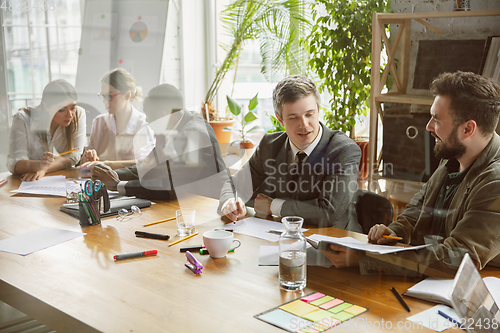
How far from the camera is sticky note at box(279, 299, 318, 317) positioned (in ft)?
3.10

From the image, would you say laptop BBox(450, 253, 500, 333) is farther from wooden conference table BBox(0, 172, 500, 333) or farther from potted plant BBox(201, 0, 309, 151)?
potted plant BBox(201, 0, 309, 151)

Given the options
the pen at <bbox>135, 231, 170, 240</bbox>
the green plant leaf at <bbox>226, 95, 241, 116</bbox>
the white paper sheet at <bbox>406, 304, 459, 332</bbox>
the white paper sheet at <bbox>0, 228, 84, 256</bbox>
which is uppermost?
the green plant leaf at <bbox>226, 95, 241, 116</bbox>

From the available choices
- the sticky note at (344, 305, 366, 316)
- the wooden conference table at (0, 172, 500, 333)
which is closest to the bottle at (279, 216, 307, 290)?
the wooden conference table at (0, 172, 500, 333)

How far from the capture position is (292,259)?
1.08m

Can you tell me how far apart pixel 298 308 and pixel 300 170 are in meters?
0.99

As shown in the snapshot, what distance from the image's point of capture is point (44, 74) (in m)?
2.65

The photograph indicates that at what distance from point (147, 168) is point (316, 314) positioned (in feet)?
5.17

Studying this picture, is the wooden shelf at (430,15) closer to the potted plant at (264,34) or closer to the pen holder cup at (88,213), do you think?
the potted plant at (264,34)

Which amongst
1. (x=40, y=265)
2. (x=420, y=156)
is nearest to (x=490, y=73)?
(x=420, y=156)

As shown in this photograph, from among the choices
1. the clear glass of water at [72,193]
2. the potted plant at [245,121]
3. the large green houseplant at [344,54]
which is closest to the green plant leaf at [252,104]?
the potted plant at [245,121]

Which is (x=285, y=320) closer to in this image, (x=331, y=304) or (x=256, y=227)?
(x=331, y=304)

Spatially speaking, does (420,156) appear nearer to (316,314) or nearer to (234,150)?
(234,150)

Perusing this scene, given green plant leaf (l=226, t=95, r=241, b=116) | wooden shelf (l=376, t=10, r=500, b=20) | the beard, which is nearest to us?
the beard

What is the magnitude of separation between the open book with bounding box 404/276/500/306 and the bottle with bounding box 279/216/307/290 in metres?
0.24
